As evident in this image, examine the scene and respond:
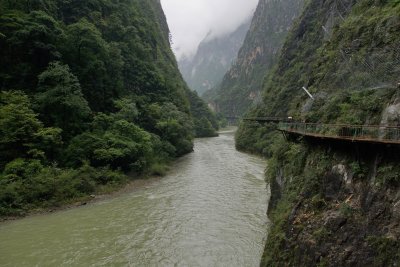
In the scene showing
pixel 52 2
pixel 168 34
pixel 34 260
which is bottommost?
pixel 34 260

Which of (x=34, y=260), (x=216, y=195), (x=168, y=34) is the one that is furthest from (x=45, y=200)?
(x=168, y=34)

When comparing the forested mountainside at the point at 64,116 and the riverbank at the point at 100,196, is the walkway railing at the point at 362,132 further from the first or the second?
the forested mountainside at the point at 64,116

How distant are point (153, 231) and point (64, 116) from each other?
62.4 ft

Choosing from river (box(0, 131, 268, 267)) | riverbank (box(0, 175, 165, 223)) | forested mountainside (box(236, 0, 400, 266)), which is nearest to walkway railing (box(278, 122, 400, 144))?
forested mountainside (box(236, 0, 400, 266))

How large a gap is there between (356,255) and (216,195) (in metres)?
21.4

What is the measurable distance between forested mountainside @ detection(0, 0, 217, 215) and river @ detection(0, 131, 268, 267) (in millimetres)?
3167

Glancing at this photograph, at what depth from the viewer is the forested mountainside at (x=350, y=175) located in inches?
415

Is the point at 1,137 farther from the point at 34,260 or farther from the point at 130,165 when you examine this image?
the point at 34,260

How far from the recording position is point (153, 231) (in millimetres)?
23203

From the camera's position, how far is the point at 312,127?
1830 centimetres

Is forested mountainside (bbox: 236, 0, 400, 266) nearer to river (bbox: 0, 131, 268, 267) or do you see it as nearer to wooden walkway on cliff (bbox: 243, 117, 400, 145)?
wooden walkway on cliff (bbox: 243, 117, 400, 145)

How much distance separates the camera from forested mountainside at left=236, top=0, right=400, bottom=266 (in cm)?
1053

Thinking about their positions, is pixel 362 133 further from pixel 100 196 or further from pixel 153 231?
pixel 100 196

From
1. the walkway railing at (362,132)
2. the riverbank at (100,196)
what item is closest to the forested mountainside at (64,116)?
the riverbank at (100,196)
